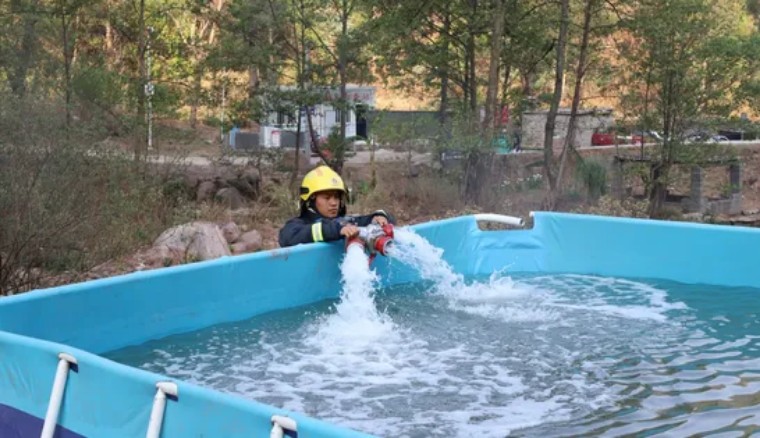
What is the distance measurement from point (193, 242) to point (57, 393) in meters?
5.39

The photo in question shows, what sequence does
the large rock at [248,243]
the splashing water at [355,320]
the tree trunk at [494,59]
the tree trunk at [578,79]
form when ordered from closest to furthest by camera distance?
the splashing water at [355,320]
the large rock at [248,243]
the tree trunk at [494,59]
the tree trunk at [578,79]

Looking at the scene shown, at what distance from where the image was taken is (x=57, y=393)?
153 inches

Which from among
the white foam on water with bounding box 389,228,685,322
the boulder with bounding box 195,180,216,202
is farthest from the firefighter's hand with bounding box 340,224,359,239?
the boulder with bounding box 195,180,216,202

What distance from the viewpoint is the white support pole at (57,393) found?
385 centimetres

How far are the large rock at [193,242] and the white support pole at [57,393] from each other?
16.8 ft

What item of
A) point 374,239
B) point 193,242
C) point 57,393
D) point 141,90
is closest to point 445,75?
point 141,90

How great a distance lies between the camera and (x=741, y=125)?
14297 millimetres

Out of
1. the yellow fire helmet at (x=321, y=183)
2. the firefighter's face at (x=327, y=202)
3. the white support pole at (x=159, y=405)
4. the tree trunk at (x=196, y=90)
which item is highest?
the tree trunk at (x=196, y=90)

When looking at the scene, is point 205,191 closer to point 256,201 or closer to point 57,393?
point 256,201

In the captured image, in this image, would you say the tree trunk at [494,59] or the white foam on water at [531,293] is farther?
the tree trunk at [494,59]

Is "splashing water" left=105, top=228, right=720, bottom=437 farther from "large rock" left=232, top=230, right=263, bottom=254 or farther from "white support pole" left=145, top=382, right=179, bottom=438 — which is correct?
"large rock" left=232, top=230, right=263, bottom=254

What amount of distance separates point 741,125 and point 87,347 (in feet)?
37.6

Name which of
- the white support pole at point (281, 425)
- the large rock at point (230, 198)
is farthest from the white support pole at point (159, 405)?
the large rock at point (230, 198)

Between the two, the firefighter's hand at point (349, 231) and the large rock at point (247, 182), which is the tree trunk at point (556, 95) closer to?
the large rock at point (247, 182)
